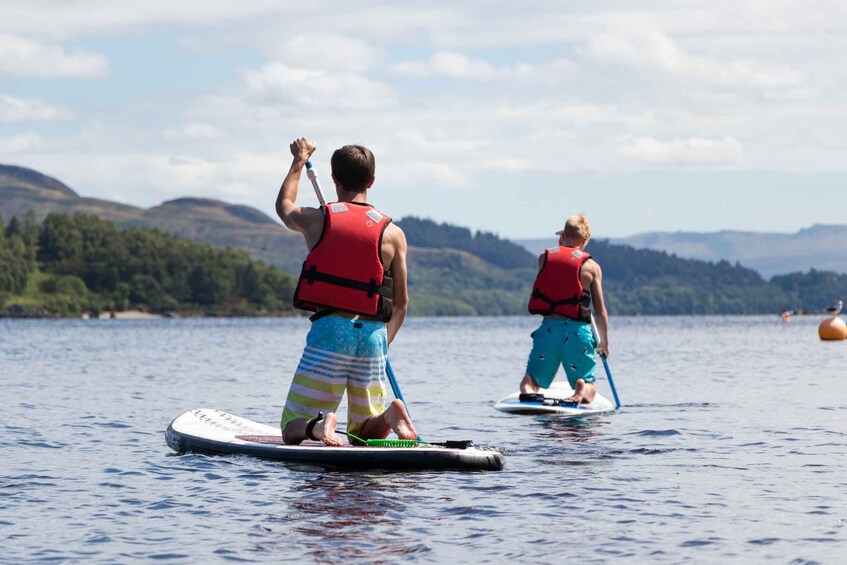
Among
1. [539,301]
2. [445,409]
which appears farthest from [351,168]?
[445,409]

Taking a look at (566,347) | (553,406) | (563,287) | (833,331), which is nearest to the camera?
(563,287)

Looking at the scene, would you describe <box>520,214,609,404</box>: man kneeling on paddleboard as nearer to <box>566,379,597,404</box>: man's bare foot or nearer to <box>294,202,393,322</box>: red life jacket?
<box>566,379,597,404</box>: man's bare foot

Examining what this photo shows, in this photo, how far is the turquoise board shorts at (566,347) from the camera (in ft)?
58.4

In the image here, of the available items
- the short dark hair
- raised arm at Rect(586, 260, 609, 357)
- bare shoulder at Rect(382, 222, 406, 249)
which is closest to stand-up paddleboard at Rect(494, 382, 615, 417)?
raised arm at Rect(586, 260, 609, 357)

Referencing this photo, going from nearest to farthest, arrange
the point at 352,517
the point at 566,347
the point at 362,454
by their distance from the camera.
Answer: the point at 352,517 < the point at 362,454 < the point at 566,347

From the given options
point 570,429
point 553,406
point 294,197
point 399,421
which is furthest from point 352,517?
point 553,406

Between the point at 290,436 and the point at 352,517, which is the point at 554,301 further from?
the point at 352,517

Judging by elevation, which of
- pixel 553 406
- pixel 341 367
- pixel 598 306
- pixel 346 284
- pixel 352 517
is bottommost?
pixel 352 517

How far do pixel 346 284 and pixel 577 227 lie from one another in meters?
7.03

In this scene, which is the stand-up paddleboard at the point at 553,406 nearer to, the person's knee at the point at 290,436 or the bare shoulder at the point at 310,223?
the person's knee at the point at 290,436

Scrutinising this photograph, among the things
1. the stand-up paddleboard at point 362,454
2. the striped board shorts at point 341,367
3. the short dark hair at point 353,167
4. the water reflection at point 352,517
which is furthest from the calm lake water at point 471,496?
the short dark hair at point 353,167

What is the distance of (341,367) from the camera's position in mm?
11383

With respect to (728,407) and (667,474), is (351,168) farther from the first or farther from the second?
(728,407)

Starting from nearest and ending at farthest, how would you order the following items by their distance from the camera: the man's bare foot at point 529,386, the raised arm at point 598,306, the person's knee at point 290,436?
the person's knee at point 290,436
the raised arm at point 598,306
the man's bare foot at point 529,386
